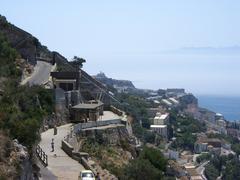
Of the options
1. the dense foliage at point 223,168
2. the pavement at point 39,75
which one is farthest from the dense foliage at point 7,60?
the dense foliage at point 223,168

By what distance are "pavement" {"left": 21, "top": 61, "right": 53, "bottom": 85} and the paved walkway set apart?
28.5ft

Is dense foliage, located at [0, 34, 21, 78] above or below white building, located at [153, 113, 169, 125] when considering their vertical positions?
above

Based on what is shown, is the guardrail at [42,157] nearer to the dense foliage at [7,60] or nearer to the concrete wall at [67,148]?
the concrete wall at [67,148]

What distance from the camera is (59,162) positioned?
91.5ft

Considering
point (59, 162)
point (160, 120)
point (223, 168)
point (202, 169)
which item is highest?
point (59, 162)

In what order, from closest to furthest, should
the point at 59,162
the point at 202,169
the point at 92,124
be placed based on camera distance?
the point at 59,162 < the point at 92,124 < the point at 202,169

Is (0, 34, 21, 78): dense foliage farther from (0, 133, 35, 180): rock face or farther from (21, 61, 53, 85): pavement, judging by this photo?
(0, 133, 35, 180): rock face

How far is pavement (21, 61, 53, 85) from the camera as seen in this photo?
43.3 meters

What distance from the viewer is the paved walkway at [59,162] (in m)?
25.2

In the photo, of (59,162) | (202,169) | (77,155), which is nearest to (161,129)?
(202,169)

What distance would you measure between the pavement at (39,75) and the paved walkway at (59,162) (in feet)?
28.5

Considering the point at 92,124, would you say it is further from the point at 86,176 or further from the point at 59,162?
the point at 86,176

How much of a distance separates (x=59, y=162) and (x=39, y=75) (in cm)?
1867

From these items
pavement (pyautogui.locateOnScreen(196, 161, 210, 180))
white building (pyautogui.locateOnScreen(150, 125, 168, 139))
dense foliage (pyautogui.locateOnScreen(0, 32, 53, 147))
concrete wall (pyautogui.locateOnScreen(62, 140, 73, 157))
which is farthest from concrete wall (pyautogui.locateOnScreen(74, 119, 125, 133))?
white building (pyautogui.locateOnScreen(150, 125, 168, 139))
